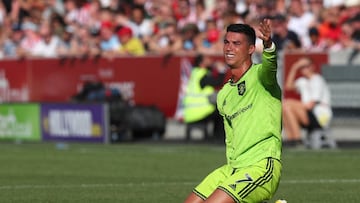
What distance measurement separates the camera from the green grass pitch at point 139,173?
39.6 feet

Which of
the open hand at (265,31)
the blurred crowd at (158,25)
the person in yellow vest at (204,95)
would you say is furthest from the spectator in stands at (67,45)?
the open hand at (265,31)

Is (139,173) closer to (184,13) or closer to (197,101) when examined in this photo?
(197,101)

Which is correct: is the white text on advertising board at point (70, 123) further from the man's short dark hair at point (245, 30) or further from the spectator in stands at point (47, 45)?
the man's short dark hair at point (245, 30)

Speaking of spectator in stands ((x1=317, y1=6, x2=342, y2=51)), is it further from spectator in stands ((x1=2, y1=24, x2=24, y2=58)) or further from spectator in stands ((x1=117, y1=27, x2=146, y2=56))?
spectator in stands ((x1=2, y1=24, x2=24, y2=58))

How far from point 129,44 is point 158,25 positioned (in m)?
1.13

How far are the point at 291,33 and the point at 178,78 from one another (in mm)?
2953

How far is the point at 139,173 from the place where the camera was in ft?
50.0

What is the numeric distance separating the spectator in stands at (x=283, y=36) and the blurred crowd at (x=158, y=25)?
0.02 meters

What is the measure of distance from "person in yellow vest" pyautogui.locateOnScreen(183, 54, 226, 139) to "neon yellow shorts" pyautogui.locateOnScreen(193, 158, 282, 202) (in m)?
13.6

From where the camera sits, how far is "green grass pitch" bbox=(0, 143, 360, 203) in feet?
39.6

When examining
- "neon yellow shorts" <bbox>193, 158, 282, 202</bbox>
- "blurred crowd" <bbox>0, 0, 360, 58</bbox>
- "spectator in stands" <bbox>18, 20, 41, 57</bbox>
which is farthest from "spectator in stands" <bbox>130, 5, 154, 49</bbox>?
"neon yellow shorts" <bbox>193, 158, 282, 202</bbox>

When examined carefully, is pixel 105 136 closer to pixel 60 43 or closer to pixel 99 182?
pixel 60 43

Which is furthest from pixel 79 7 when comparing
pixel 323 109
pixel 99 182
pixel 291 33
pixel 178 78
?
pixel 99 182

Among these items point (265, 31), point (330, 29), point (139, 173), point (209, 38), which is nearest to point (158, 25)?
point (209, 38)
